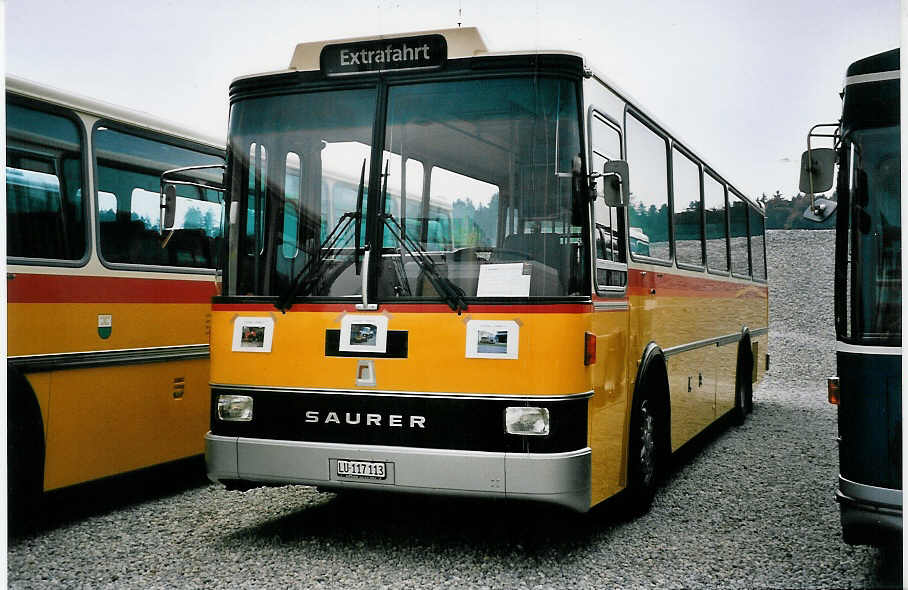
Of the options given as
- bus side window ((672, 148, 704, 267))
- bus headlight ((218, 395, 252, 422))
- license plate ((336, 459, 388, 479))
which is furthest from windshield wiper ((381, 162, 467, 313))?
bus side window ((672, 148, 704, 267))

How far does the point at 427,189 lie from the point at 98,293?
8.31 feet

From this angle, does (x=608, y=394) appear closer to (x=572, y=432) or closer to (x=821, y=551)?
(x=572, y=432)

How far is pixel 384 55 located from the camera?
19.2ft

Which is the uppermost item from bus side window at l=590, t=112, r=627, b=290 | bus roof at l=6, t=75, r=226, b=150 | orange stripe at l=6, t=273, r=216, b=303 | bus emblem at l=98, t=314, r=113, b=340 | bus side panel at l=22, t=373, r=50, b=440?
bus roof at l=6, t=75, r=226, b=150

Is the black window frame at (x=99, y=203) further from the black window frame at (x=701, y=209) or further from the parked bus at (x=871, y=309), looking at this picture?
the black window frame at (x=701, y=209)

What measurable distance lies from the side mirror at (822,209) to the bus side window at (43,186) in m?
4.59

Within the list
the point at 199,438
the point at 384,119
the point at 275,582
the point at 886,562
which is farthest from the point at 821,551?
the point at 199,438

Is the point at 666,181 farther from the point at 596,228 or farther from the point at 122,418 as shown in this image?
the point at 122,418

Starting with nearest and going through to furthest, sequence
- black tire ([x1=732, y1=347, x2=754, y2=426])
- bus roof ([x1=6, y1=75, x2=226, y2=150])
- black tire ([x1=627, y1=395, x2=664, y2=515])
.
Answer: bus roof ([x1=6, y1=75, x2=226, y2=150]), black tire ([x1=627, y1=395, x2=664, y2=515]), black tire ([x1=732, y1=347, x2=754, y2=426])

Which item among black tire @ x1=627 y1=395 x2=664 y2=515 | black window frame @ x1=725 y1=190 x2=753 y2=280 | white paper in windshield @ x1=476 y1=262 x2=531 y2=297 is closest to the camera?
white paper in windshield @ x1=476 y1=262 x2=531 y2=297

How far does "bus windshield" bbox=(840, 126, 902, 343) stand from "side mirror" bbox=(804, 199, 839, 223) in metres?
0.28

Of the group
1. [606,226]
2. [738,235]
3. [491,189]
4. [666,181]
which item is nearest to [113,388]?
[491,189]

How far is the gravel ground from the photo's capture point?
18.1 feet

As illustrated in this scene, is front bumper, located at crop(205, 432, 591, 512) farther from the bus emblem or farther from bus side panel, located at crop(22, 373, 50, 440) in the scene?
the bus emblem
